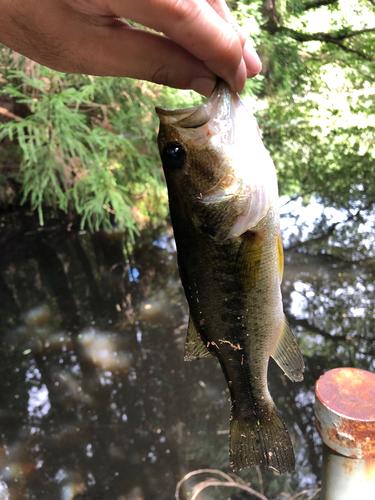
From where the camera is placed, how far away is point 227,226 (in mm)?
1130

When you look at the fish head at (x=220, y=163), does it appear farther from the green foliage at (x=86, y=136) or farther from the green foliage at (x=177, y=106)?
the green foliage at (x=86, y=136)

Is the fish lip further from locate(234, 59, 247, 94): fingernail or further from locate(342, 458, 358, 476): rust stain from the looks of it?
locate(342, 458, 358, 476): rust stain

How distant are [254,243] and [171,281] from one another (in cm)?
326

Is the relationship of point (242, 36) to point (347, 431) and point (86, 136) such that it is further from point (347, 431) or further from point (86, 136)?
point (86, 136)

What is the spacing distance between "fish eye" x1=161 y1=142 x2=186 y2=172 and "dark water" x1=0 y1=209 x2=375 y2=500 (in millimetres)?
2098

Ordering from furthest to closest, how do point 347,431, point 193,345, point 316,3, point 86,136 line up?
1. point 316,3
2. point 86,136
3. point 193,345
4. point 347,431

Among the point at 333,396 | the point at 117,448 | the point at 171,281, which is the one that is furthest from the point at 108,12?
the point at 171,281

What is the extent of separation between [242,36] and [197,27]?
10.2 inches

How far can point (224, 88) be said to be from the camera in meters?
1.10

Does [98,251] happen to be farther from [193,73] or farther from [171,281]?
[193,73]

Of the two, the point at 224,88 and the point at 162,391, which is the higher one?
the point at 224,88

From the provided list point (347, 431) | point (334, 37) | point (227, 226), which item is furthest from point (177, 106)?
point (334, 37)

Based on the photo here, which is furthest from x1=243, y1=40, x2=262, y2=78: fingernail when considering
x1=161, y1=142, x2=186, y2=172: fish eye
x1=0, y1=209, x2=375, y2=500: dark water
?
x1=0, y1=209, x2=375, y2=500: dark water

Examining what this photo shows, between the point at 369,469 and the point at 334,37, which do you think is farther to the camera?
the point at 334,37
